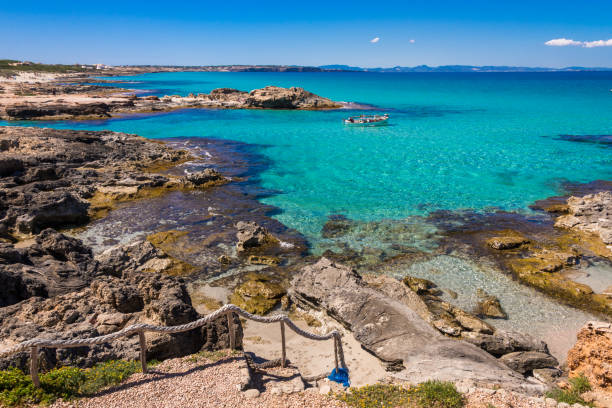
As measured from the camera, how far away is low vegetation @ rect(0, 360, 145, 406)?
710 cm

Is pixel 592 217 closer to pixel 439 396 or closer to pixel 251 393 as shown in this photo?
pixel 439 396

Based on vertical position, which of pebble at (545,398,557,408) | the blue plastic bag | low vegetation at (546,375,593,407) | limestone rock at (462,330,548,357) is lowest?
limestone rock at (462,330,548,357)

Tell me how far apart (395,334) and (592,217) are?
1794 cm

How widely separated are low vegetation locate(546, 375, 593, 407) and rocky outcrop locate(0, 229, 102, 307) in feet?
48.7

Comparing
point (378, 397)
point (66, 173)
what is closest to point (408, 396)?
point (378, 397)

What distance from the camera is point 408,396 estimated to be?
8086 mm

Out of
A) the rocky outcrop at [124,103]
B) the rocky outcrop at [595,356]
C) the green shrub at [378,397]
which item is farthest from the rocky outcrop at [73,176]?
the rocky outcrop at [124,103]

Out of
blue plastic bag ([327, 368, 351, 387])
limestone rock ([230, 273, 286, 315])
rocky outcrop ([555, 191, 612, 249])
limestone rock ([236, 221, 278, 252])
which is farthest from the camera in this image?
rocky outcrop ([555, 191, 612, 249])

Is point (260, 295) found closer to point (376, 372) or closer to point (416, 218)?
point (376, 372)

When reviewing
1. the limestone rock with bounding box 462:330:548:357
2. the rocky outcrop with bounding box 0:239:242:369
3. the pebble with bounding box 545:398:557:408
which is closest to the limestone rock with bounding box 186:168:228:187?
the rocky outcrop with bounding box 0:239:242:369

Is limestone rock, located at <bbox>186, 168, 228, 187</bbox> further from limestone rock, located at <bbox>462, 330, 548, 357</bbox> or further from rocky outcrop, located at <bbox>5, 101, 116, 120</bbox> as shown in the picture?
rocky outcrop, located at <bbox>5, 101, 116, 120</bbox>

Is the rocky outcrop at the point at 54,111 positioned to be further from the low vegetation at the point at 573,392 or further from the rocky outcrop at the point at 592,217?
the low vegetation at the point at 573,392

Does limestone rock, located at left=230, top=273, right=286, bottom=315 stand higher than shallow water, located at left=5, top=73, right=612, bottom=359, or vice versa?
shallow water, located at left=5, top=73, right=612, bottom=359

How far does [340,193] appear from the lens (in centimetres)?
2975
